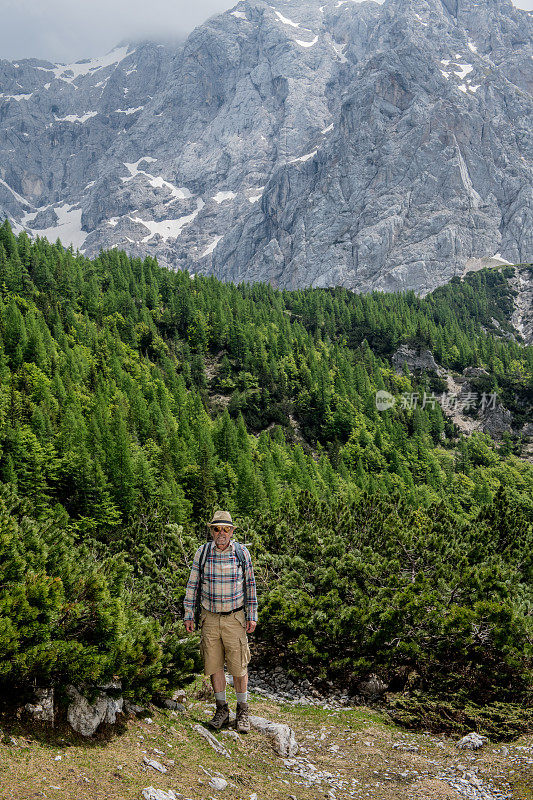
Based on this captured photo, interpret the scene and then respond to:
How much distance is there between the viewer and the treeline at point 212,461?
42.7ft

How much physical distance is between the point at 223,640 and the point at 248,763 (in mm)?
2127

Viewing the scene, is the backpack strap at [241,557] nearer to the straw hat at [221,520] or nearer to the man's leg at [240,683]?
the straw hat at [221,520]

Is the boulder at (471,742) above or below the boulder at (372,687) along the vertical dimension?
above

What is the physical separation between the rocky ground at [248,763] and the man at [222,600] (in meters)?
1.40

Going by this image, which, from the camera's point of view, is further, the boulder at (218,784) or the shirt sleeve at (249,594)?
the shirt sleeve at (249,594)

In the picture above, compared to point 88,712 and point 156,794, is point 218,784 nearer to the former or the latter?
point 156,794

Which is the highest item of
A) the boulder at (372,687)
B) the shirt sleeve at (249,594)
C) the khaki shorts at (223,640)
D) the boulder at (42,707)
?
the shirt sleeve at (249,594)

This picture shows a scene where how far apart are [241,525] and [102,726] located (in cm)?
2088

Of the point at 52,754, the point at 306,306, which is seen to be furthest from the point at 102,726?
the point at 306,306
